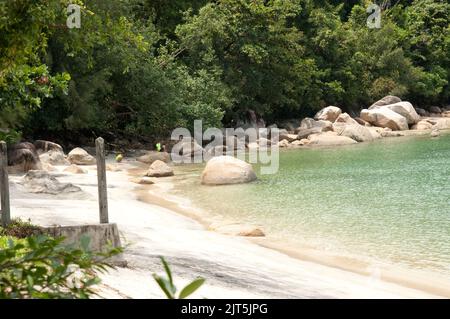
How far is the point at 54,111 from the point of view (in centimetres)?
2345

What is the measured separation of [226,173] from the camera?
18219 millimetres

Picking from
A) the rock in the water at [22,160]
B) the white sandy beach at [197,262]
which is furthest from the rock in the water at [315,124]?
the white sandy beach at [197,262]

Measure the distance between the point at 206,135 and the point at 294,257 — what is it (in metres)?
18.9

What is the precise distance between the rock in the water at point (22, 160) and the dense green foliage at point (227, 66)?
1111mm

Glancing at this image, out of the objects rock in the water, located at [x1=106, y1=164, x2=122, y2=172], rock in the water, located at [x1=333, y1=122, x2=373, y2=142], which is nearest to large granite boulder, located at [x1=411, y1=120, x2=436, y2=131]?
rock in the water, located at [x1=333, y1=122, x2=373, y2=142]

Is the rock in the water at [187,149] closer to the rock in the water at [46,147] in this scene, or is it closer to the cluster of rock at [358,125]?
the rock in the water at [46,147]

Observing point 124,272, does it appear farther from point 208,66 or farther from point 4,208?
point 208,66

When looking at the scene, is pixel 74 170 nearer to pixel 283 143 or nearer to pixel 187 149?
pixel 187 149

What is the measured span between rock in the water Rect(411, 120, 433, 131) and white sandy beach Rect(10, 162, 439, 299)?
27.9 meters

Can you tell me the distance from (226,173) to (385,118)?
21.3m

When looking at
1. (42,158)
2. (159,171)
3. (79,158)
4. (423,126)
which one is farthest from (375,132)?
(42,158)

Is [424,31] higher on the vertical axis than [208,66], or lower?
higher

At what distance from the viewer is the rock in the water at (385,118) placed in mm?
36906
